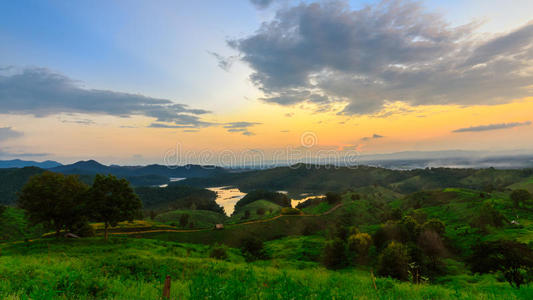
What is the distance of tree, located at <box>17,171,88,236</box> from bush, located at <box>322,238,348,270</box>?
49.8 meters

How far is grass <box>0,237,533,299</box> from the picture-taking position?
6.06 m

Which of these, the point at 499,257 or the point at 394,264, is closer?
the point at 394,264

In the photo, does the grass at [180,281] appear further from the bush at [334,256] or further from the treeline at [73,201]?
the bush at [334,256]

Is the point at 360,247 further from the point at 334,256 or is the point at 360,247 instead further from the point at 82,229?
the point at 82,229

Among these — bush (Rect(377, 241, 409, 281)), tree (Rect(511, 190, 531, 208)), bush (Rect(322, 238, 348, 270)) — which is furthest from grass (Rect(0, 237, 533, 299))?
tree (Rect(511, 190, 531, 208))

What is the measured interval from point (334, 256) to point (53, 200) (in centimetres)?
5520

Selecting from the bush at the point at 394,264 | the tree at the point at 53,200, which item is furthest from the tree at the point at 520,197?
the tree at the point at 53,200

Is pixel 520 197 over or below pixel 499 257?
over

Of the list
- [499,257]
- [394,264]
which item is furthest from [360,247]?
[499,257]

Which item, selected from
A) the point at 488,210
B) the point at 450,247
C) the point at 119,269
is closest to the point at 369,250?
the point at 450,247

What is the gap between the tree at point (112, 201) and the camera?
40531 millimetres

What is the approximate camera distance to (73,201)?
40156 mm

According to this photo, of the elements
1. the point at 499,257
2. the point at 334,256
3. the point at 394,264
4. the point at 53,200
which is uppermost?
the point at 53,200

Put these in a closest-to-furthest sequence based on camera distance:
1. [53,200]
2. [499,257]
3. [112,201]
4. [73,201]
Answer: [53,200], [73,201], [112,201], [499,257]
